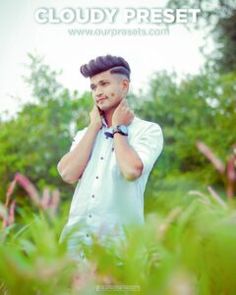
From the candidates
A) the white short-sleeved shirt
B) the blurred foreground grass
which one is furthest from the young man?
the blurred foreground grass

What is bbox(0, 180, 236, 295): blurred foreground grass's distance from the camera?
0.90m

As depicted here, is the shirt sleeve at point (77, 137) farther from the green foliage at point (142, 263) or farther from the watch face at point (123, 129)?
the green foliage at point (142, 263)

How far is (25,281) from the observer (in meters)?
0.91

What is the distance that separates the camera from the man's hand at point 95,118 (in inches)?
82.3

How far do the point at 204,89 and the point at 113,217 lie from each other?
1.73ft

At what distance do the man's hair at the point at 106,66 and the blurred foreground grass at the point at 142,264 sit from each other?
3.49ft

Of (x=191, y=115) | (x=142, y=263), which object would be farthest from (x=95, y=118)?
(x=142, y=263)

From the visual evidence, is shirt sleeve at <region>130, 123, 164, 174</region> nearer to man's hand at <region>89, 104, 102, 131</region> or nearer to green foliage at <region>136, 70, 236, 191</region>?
green foliage at <region>136, 70, 236, 191</region>

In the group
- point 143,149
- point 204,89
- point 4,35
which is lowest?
point 143,149

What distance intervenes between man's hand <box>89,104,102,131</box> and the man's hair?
4.9 inches

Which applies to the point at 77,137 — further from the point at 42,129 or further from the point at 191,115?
the point at 191,115

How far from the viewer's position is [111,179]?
2.04 meters

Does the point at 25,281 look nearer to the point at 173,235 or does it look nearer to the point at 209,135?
the point at 173,235

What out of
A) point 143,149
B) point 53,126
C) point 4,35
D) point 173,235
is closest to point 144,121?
point 143,149
